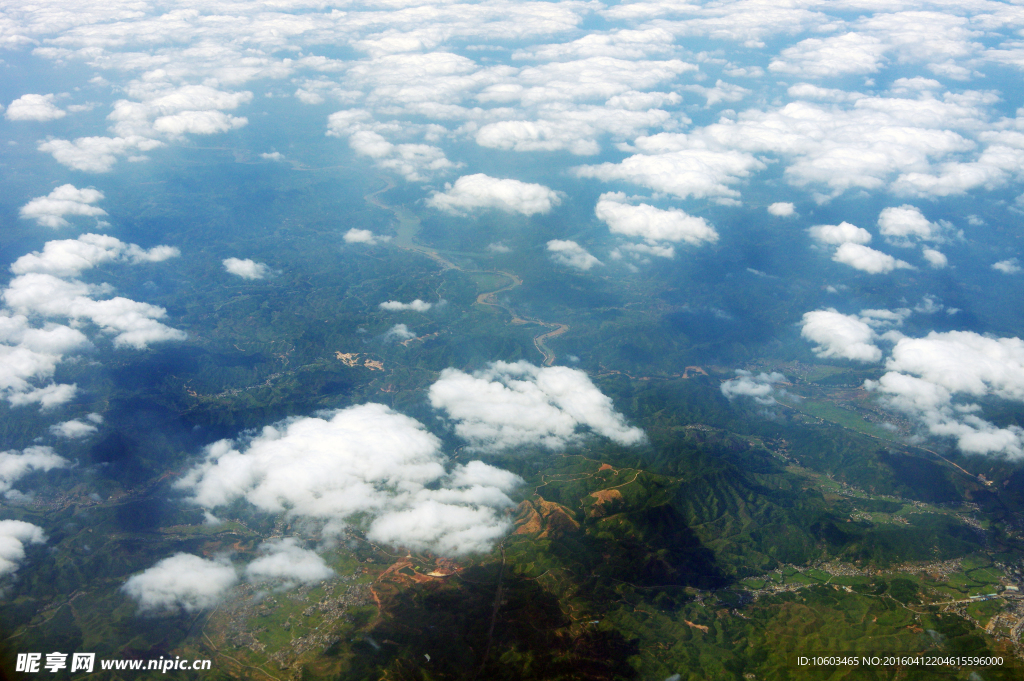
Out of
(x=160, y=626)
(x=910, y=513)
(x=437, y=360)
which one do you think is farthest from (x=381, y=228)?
(x=910, y=513)

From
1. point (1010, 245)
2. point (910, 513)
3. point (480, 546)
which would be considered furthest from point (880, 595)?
point (1010, 245)

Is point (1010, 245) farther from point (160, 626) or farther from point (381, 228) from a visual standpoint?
point (160, 626)

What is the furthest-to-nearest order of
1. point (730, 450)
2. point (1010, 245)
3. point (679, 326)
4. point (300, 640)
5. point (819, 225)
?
point (819, 225) < point (1010, 245) < point (679, 326) < point (730, 450) < point (300, 640)

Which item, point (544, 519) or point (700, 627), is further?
point (544, 519)

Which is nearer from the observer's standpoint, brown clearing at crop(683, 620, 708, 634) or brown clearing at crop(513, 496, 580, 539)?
brown clearing at crop(683, 620, 708, 634)

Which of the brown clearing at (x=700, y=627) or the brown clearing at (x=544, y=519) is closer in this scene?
the brown clearing at (x=700, y=627)

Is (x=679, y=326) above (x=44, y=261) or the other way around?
the other way around

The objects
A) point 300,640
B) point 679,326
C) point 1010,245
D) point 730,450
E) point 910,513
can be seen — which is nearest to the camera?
point 300,640

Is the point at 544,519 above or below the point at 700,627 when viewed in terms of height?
above

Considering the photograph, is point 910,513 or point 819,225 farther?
point 819,225

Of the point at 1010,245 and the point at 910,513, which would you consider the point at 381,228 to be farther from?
the point at 1010,245
